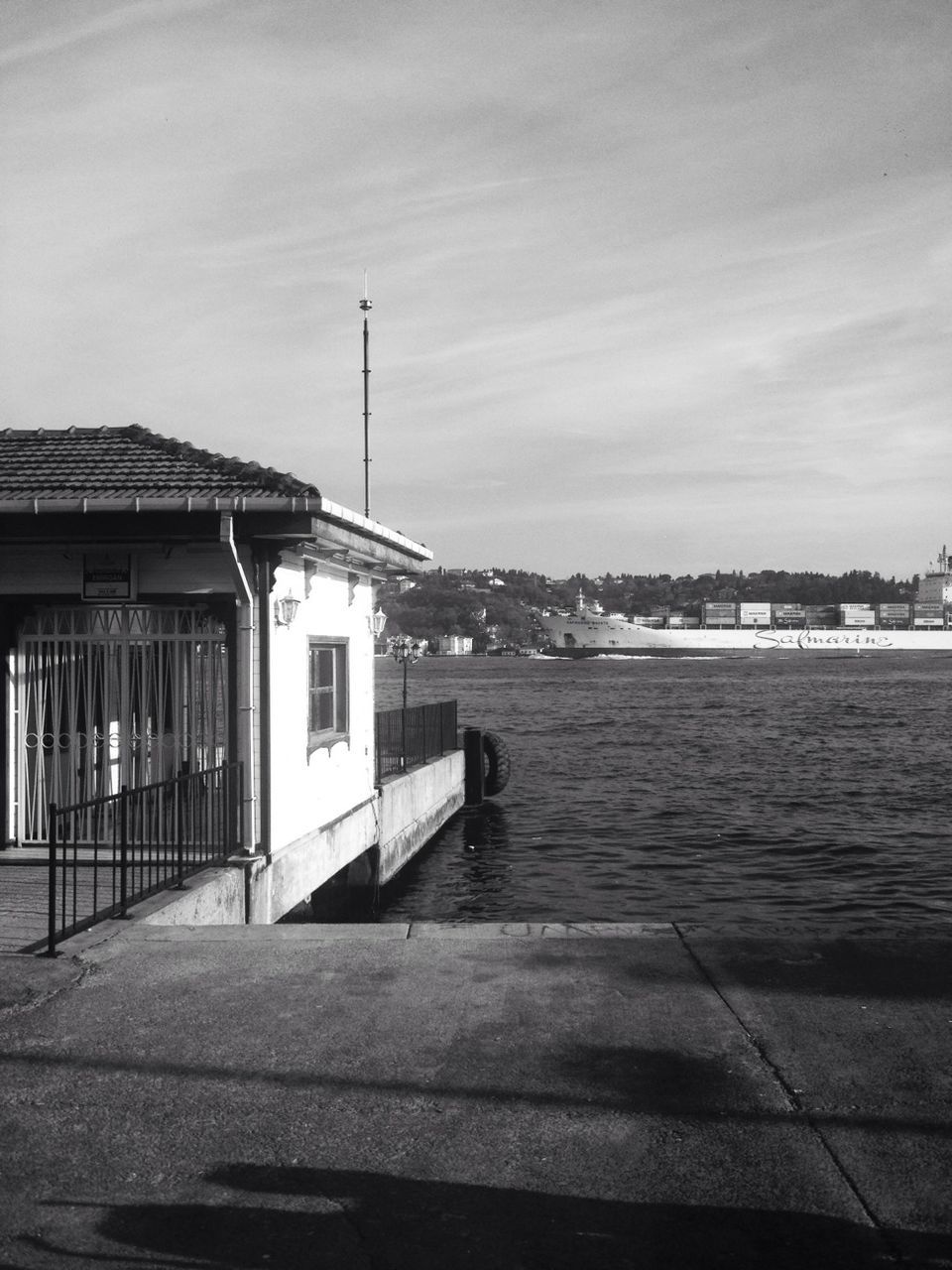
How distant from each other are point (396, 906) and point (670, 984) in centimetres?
910

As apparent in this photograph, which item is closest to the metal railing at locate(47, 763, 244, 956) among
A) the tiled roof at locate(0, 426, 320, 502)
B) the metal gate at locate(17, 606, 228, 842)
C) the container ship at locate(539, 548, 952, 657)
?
the metal gate at locate(17, 606, 228, 842)

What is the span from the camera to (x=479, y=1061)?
16.7 feet

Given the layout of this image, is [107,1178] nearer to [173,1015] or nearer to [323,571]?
[173,1015]

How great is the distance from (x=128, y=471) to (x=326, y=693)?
328cm

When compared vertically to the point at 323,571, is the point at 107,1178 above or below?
below

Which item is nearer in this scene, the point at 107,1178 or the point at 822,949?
the point at 107,1178

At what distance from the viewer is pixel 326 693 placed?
11914 mm

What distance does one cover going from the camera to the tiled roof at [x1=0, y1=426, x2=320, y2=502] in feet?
29.6

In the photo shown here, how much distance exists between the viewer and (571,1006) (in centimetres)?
586

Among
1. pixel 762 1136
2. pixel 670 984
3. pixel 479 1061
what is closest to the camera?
pixel 762 1136

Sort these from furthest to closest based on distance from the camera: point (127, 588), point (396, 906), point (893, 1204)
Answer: point (396, 906)
point (127, 588)
point (893, 1204)

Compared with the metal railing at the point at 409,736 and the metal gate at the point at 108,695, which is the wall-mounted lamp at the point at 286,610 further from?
the metal railing at the point at 409,736

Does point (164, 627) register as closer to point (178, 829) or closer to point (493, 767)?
point (178, 829)

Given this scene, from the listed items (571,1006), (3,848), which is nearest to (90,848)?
(3,848)
